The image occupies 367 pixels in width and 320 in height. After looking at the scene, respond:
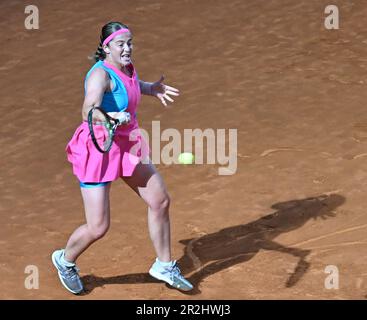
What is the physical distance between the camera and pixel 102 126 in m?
6.67

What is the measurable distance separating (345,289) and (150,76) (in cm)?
486

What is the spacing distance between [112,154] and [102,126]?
0.22m

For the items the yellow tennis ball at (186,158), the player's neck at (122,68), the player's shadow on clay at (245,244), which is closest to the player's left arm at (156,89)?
the player's neck at (122,68)

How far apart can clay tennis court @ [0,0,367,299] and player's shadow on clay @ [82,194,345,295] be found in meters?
0.02

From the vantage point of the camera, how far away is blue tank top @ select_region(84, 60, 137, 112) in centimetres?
670

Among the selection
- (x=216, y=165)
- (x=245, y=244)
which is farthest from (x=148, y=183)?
(x=216, y=165)

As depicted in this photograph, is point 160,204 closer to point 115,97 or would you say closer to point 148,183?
point 148,183

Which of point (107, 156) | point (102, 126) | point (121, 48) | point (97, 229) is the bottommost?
point (97, 229)


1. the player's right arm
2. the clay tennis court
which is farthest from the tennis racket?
the clay tennis court

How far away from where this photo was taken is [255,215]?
8.23 m

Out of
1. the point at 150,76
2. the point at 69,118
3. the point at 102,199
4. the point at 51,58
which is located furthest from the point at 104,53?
the point at 51,58

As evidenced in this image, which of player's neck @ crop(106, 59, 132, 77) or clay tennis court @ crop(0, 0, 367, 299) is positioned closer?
player's neck @ crop(106, 59, 132, 77)

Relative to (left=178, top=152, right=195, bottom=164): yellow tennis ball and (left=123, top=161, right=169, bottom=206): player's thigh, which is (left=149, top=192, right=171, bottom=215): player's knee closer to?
(left=123, top=161, right=169, bottom=206): player's thigh

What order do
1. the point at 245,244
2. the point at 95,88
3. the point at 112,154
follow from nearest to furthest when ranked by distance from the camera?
the point at 95,88, the point at 112,154, the point at 245,244
